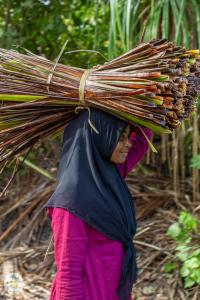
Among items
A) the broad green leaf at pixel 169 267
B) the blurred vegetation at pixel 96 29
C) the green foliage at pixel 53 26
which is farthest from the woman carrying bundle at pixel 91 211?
the green foliage at pixel 53 26

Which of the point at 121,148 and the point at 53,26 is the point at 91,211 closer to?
the point at 121,148

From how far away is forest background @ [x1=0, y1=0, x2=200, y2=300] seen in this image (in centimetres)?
349

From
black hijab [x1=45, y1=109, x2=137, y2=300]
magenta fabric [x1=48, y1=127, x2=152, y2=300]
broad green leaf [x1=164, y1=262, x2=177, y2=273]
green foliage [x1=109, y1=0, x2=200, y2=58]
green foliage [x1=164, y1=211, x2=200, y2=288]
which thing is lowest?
broad green leaf [x1=164, y1=262, x2=177, y2=273]

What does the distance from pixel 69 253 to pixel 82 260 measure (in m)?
0.07

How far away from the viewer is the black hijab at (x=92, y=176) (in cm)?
190

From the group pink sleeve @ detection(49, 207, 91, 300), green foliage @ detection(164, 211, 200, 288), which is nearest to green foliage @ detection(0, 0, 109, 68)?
green foliage @ detection(164, 211, 200, 288)

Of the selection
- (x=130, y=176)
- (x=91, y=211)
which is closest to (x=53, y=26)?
(x=130, y=176)

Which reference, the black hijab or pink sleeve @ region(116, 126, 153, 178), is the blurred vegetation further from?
the black hijab

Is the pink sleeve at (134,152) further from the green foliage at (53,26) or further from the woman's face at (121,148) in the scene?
the green foliage at (53,26)

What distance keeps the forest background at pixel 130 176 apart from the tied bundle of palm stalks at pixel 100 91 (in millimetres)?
1191

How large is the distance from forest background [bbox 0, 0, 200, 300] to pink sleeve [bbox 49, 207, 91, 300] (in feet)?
4.54

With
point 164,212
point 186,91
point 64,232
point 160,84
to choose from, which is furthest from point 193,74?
point 164,212

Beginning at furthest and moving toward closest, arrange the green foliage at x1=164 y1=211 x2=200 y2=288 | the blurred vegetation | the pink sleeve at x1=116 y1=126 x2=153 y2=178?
the blurred vegetation → the green foliage at x1=164 y1=211 x2=200 y2=288 → the pink sleeve at x1=116 y1=126 x2=153 y2=178

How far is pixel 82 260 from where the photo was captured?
1911 mm
